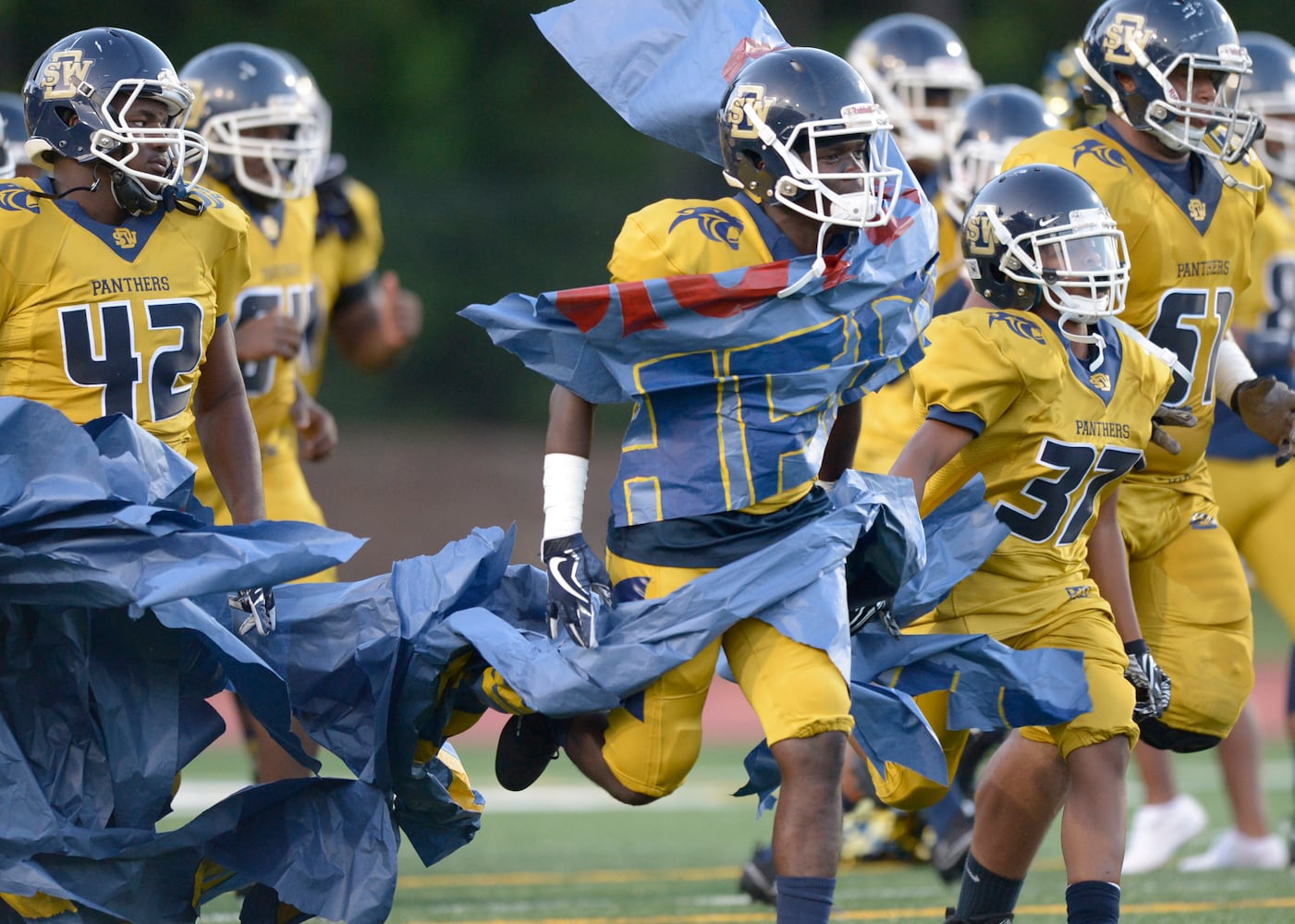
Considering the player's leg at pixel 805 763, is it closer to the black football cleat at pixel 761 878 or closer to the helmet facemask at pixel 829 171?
the helmet facemask at pixel 829 171

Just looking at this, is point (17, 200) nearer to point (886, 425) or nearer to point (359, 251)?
point (359, 251)

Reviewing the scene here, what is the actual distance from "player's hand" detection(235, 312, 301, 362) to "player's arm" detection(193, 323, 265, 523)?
1326mm

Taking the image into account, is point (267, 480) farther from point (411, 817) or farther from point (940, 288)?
point (940, 288)

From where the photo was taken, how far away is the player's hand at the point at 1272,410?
16.4 ft

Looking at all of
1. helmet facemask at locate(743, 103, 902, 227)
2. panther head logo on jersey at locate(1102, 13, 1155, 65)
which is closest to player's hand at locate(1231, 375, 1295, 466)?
panther head logo on jersey at locate(1102, 13, 1155, 65)

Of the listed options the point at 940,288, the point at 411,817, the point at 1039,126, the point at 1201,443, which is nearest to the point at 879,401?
the point at 940,288

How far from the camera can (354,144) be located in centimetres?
1978

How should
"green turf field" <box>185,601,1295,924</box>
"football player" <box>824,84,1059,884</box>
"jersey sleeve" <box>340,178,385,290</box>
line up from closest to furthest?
"green turf field" <box>185,601,1295,924</box> < "football player" <box>824,84,1059,884</box> < "jersey sleeve" <box>340,178,385,290</box>

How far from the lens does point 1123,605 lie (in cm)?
457

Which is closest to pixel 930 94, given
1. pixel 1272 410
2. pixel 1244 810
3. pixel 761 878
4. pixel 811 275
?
pixel 1244 810

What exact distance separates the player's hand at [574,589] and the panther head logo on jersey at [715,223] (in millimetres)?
640

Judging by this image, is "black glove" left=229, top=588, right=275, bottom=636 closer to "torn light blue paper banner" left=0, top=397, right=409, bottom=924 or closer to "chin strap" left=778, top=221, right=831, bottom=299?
"torn light blue paper banner" left=0, top=397, right=409, bottom=924

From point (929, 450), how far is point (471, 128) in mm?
16211

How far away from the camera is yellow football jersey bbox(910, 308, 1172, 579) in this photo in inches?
167
